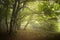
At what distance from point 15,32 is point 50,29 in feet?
1.85

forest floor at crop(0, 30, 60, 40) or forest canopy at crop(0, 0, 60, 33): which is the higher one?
forest canopy at crop(0, 0, 60, 33)

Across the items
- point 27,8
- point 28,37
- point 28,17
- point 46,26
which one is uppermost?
point 27,8

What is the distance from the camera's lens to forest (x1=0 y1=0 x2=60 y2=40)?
221 cm

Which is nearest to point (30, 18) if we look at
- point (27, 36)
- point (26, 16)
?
point (26, 16)

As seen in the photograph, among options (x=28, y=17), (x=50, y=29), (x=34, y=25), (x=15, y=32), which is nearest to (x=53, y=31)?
(x=50, y=29)

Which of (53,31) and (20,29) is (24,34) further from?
(53,31)

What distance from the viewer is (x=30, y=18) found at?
224cm

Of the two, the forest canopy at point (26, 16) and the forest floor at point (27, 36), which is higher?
the forest canopy at point (26, 16)

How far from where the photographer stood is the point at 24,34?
2256mm

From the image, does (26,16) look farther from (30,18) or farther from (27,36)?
(27,36)

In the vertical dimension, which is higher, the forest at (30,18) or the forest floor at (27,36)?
the forest at (30,18)

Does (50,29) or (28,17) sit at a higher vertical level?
(28,17)

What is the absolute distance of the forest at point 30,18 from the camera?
2215 mm

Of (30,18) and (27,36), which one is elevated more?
(30,18)
